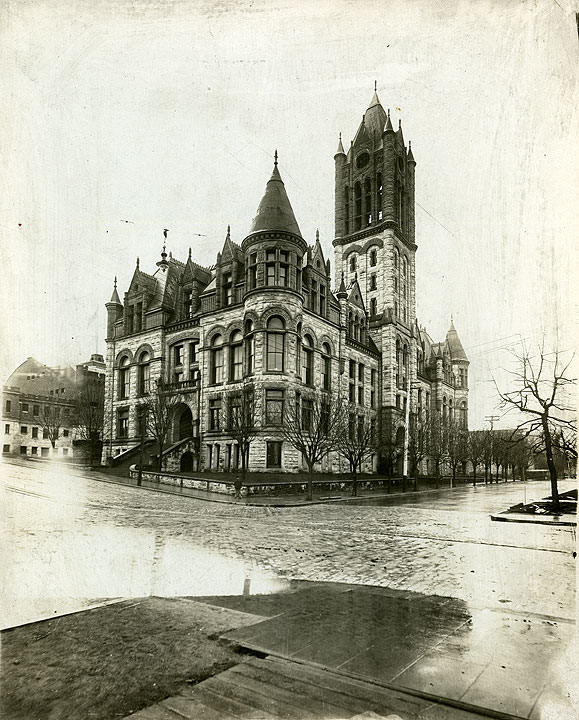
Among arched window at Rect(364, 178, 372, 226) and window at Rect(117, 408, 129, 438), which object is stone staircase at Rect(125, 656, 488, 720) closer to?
arched window at Rect(364, 178, 372, 226)

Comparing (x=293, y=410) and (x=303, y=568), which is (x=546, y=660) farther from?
(x=293, y=410)

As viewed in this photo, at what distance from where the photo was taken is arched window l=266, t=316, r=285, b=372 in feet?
86.7

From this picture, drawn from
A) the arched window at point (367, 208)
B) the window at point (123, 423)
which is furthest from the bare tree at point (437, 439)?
the window at point (123, 423)

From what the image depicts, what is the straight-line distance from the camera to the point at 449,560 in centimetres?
760

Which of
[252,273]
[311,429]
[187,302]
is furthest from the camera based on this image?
[187,302]

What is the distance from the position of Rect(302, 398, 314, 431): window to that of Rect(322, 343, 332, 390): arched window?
2509 mm

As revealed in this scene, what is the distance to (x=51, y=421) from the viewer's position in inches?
248

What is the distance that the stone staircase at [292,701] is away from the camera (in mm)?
3102

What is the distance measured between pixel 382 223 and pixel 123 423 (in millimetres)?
20754

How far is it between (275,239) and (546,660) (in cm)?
2300

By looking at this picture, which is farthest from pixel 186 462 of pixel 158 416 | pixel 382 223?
pixel 382 223

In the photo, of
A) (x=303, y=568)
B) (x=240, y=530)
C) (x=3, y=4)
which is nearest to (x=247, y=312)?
(x=240, y=530)

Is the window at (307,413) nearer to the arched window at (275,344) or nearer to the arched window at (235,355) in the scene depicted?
the arched window at (275,344)

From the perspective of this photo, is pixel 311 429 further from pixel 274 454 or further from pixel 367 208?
pixel 367 208
